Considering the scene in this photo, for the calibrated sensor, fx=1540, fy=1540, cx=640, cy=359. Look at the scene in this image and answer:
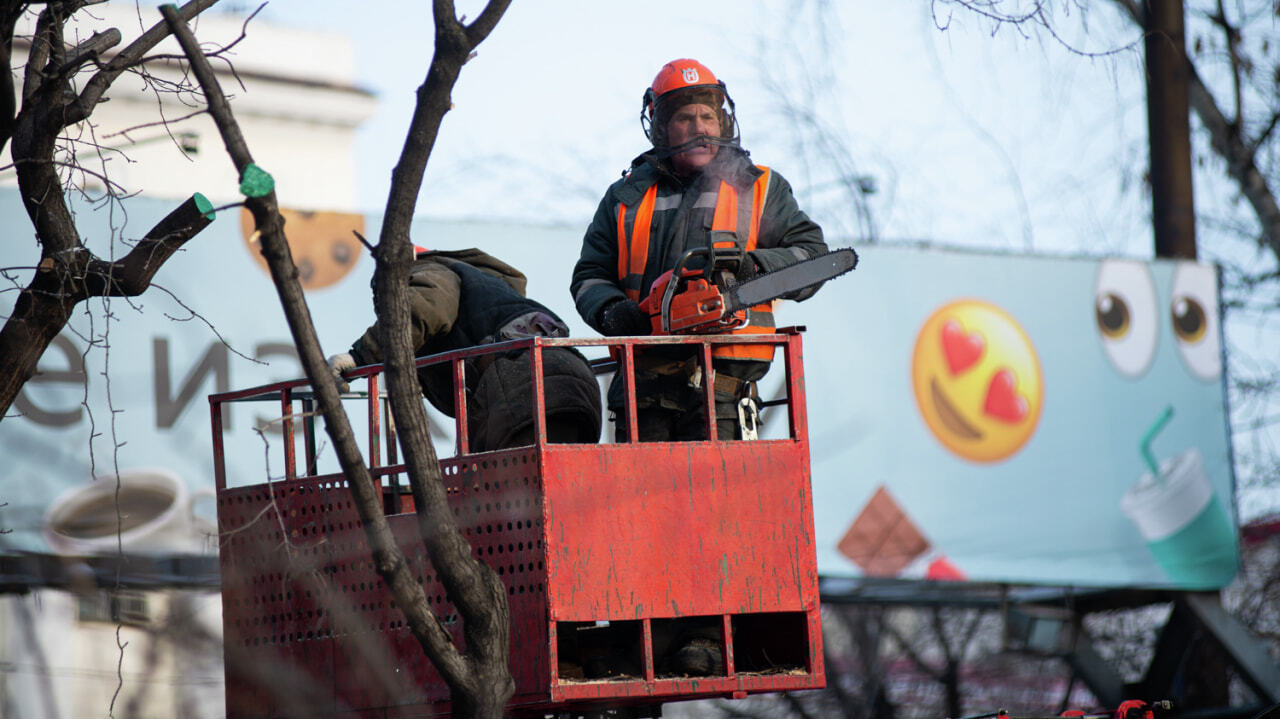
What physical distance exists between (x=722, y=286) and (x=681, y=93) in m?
0.85

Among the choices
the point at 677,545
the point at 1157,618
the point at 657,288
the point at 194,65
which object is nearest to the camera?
the point at 194,65

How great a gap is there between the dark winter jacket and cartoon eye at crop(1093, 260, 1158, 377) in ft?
25.8

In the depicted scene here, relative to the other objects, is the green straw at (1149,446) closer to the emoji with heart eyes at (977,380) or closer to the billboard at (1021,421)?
the billboard at (1021,421)

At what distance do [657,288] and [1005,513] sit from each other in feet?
24.8

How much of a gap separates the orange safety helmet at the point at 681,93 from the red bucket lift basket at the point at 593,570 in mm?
877

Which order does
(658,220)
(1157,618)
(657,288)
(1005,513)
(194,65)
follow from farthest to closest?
(1157,618) → (1005,513) → (658,220) → (657,288) → (194,65)

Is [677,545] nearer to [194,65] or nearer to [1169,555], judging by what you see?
[194,65]

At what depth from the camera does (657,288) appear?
4.89 metres

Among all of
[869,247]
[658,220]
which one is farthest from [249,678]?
[869,247]

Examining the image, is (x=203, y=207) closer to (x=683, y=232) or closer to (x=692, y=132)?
(x=683, y=232)

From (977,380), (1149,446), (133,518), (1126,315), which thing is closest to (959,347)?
(977,380)

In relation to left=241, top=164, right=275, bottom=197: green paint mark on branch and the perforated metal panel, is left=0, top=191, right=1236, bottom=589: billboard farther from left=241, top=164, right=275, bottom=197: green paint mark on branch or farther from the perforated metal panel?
left=241, top=164, right=275, bottom=197: green paint mark on branch

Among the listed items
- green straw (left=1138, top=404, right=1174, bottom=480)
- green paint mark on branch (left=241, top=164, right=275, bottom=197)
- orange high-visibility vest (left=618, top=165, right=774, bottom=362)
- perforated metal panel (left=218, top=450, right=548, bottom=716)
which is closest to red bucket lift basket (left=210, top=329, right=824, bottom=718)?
perforated metal panel (left=218, top=450, right=548, bottom=716)

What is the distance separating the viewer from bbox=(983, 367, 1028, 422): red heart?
1202cm
